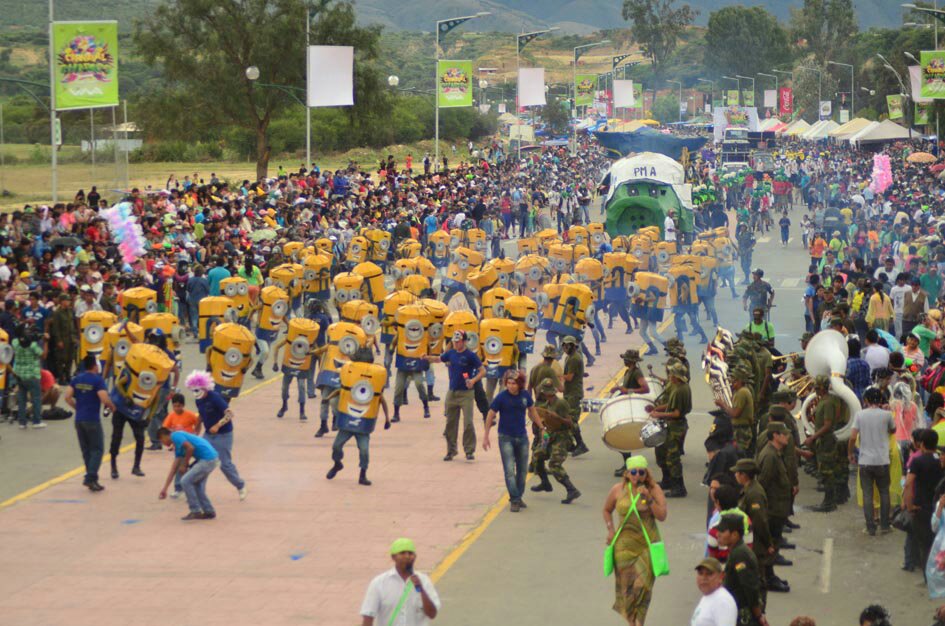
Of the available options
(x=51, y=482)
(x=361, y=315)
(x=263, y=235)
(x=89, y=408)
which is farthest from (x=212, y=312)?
(x=263, y=235)

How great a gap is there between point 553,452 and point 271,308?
6.92m

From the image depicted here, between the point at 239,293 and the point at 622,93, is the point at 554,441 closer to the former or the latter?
→ the point at 239,293

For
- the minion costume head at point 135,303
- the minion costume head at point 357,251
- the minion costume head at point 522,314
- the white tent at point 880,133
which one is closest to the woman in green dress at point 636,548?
the minion costume head at point 522,314

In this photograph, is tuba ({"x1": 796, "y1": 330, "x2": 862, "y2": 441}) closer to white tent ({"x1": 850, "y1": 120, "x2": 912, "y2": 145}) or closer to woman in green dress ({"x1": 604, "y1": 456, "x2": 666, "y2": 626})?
woman in green dress ({"x1": 604, "y1": 456, "x2": 666, "y2": 626})

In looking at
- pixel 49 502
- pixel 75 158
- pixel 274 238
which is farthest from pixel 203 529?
pixel 75 158

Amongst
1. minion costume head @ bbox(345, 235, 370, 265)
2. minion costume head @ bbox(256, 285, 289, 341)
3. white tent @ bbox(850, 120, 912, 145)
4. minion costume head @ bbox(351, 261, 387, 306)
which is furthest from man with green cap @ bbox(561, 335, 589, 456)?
white tent @ bbox(850, 120, 912, 145)

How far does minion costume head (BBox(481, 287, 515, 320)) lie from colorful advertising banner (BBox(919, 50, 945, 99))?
2887cm

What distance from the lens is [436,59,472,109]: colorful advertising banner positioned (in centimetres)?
5072

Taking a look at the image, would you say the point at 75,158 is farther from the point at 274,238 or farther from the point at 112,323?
the point at 112,323

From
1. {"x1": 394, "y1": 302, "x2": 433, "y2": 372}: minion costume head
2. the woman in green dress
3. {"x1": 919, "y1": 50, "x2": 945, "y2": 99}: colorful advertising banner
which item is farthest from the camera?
{"x1": 919, "y1": 50, "x2": 945, "y2": 99}: colorful advertising banner

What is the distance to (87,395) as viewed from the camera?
15.5m

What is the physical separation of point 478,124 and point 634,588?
329ft

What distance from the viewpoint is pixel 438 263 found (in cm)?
3177

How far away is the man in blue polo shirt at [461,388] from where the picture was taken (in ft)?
55.0
